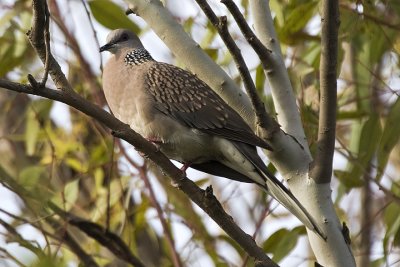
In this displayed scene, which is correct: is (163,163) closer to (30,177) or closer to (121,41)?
(30,177)

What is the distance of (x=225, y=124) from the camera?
130 inches

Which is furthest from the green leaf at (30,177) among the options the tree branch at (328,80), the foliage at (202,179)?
the tree branch at (328,80)

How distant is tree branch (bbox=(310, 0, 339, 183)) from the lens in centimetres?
256

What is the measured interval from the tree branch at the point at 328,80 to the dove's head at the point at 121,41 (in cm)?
146

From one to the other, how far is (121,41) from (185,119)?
75 cm

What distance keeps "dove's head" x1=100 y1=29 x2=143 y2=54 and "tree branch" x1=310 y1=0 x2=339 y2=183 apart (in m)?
1.46

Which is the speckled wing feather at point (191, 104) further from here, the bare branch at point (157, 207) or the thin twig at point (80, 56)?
the thin twig at point (80, 56)

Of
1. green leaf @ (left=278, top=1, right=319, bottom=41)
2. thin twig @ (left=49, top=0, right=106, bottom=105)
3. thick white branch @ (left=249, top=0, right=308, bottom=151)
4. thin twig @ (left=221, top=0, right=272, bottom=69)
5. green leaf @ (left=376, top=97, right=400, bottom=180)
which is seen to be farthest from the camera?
thin twig @ (left=49, top=0, right=106, bottom=105)

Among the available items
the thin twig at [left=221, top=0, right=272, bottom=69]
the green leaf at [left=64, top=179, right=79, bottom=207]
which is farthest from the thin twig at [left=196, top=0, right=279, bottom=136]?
the green leaf at [left=64, top=179, right=79, bottom=207]

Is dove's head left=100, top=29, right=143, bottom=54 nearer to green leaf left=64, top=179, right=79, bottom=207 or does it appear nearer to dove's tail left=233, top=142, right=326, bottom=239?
green leaf left=64, top=179, right=79, bottom=207

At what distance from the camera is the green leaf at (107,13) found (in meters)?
3.75

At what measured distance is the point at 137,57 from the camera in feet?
12.4

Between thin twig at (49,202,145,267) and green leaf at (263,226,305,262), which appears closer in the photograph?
green leaf at (263,226,305,262)

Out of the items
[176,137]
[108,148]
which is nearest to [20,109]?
[108,148]
